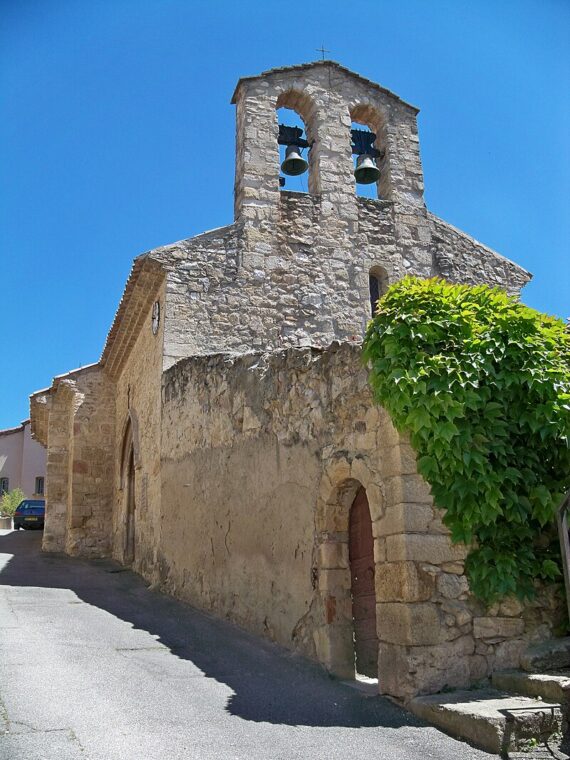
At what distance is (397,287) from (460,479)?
1.52m

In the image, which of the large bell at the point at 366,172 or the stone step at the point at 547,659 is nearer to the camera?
the stone step at the point at 547,659

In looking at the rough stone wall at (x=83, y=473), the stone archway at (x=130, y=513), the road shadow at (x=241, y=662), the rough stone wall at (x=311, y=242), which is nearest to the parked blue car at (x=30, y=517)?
the rough stone wall at (x=83, y=473)

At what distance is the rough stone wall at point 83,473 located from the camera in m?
14.0

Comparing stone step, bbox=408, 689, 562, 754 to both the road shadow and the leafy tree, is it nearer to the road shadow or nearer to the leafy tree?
the road shadow

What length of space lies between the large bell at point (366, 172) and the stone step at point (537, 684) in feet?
26.6

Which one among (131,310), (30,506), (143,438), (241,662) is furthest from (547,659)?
(30,506)

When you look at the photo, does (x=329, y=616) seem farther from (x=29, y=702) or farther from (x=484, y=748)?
(x=29, y=702)

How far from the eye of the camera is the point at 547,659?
14.9 feet

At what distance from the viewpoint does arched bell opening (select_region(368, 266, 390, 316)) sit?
10.9 meters

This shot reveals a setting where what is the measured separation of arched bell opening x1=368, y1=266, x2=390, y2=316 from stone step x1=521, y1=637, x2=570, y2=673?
22.4ft

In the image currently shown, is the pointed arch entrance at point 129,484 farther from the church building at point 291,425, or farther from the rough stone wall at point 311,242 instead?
the rough stone wall at point 311,242

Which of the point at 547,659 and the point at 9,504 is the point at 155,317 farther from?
the point at 9,504

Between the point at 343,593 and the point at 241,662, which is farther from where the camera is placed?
the point at 241,662

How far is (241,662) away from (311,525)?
124cm
